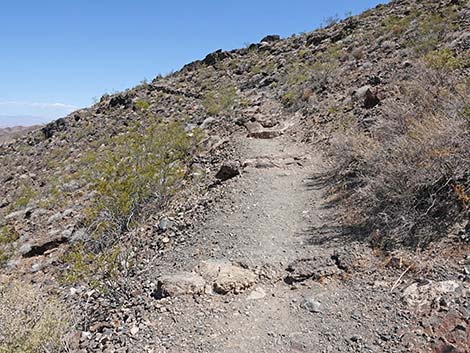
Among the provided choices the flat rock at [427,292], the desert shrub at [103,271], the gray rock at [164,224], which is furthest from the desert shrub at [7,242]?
the flat rock at [427,292]

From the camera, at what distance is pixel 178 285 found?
4414mm

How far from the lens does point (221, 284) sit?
4.38 m

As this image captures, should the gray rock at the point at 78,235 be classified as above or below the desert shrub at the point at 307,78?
below

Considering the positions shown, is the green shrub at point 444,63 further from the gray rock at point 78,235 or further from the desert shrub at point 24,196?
the desert shrub at point 24,196

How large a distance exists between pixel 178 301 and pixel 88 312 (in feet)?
4.01

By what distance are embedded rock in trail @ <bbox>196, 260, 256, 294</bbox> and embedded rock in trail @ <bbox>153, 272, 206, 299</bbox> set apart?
0.43ft

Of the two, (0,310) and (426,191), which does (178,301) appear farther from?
(426,191)

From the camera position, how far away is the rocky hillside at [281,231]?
3.66 meters

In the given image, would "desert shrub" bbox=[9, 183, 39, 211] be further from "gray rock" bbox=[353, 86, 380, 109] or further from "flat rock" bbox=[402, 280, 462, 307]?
"flat rock" bbox=[402, 280, 462, 307]

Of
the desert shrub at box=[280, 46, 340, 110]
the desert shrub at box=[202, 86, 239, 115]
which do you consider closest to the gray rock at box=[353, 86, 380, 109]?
the desert shrub at box=[280, 46, 340, 110]

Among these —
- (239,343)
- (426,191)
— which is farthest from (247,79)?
(239,343)

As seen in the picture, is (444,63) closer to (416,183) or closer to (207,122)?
(416,183)

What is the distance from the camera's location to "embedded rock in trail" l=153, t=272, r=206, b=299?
4.36 metres

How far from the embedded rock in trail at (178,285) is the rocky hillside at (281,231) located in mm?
21
